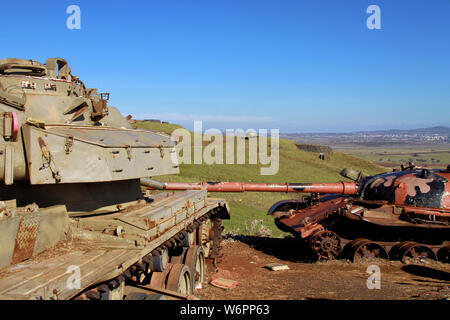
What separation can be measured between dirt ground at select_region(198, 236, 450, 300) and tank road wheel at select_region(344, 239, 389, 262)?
7.5 inches

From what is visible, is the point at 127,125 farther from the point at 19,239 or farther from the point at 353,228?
the point at 353,228

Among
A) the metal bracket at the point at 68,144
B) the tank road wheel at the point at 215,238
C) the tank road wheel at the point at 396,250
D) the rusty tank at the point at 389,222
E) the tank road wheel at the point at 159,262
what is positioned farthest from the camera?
the tank road wheel at the point at 396,250

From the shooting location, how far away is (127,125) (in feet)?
30.7

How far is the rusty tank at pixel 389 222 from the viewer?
38.8 ft

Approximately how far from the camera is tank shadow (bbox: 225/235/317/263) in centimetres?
1324

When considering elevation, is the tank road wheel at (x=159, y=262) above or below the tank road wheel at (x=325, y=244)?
above

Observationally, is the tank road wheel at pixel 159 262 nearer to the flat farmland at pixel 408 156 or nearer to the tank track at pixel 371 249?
the tank track at pixel 371 249

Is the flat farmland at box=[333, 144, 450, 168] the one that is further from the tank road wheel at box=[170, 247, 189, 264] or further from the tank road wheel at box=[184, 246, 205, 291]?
the tank road wheel at box=[170, 247, 189, 264]

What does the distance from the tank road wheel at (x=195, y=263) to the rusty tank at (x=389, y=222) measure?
308cm

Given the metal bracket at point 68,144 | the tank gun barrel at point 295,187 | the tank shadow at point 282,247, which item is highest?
the metal bracket at point 68,144

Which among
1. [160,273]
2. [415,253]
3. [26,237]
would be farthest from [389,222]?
[26,237]

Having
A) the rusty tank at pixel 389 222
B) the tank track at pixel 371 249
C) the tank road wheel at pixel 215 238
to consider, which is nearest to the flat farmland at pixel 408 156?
the rusty tank at pixel 389 222

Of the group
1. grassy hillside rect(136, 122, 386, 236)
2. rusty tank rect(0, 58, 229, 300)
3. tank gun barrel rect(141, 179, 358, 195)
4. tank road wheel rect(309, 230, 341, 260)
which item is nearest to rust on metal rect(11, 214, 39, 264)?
rusty tank rect(0, 58, 229, 300)

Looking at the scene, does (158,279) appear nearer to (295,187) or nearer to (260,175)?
Answer: (295,187)
